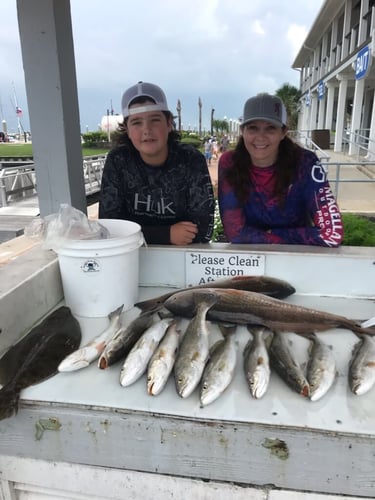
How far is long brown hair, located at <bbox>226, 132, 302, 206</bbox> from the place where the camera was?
9.34ft

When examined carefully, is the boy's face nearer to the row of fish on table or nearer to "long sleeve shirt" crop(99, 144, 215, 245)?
"long sleeve shirt" crop(99, 144, 215, 245)

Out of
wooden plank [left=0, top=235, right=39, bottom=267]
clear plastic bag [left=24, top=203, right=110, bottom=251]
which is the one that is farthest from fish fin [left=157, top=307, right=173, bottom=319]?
wooden plank [left=0, top=235, right=39, bottom=267]

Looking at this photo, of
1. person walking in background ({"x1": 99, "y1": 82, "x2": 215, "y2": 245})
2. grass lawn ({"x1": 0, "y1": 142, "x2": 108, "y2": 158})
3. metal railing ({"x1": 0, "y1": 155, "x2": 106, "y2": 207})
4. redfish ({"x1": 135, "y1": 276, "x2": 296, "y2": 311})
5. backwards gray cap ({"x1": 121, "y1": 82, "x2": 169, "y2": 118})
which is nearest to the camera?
redfish ({"x1": 135, "y1": 276, "x2": 296, "y2": 311})

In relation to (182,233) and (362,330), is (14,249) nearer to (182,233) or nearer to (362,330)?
(182,233)

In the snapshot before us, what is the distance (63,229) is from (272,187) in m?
1.51

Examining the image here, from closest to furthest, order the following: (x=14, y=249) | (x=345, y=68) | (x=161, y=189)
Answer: (x=161, y=189) → (x=14, y=249) → (x=345, y=68)

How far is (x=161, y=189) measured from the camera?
2762 mm

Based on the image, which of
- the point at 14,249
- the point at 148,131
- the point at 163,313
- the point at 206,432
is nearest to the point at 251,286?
the point at 163,313

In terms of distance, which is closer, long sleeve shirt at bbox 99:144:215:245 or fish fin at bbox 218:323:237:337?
fish fin at bbox 218:323:237:337

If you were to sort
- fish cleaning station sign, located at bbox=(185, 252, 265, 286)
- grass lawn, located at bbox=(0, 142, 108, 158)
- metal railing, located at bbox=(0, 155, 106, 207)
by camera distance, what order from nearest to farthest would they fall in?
1. fish cleaning station sign, located at bbox=(185, 252, 265, 286)
2. metal railing, located at bbox=(0, 155, 106, 207)
3. grass lawn, located at bbox=(0, 142, 108, 158)

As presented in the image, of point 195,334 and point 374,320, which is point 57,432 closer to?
point 195,334

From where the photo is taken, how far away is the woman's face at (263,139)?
2.84 m

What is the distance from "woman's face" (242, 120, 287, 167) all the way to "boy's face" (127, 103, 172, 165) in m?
0.62

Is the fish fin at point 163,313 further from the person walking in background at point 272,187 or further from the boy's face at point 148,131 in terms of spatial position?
the boy's face at point 148,131
